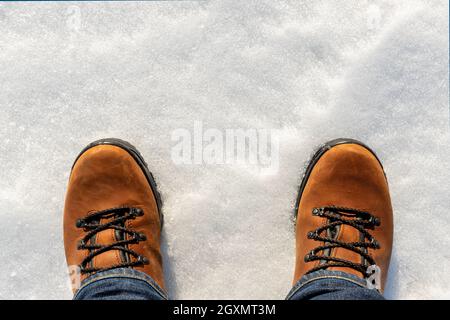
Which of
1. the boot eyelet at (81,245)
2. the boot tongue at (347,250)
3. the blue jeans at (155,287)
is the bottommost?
the blue jeans at (155,287)

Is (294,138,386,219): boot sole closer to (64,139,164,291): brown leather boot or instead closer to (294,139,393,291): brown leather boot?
(294,139,393,291): brown leather boot

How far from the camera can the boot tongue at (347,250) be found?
3.38 feet

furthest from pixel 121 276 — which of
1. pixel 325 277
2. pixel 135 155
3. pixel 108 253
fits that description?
pixel 325 277

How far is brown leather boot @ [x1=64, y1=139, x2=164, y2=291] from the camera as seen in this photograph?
1.06 meters

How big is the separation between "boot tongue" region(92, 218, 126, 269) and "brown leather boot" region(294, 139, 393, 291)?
0.42 metres

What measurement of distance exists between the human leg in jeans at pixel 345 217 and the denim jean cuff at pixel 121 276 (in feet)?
1.08

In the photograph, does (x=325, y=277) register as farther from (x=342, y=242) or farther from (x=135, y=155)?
(x=135, y=155)

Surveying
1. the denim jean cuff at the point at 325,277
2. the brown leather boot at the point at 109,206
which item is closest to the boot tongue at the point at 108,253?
the brown leather boot at the point at 109,206

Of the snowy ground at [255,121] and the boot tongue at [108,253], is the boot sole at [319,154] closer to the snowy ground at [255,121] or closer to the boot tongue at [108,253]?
the snowy ground at [255,121]

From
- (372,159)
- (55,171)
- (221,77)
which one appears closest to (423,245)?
(372,159)

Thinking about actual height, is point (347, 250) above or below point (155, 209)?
below

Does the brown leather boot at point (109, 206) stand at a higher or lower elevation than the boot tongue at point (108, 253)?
higher

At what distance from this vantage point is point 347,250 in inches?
41.0

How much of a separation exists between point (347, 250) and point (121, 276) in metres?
0.52
